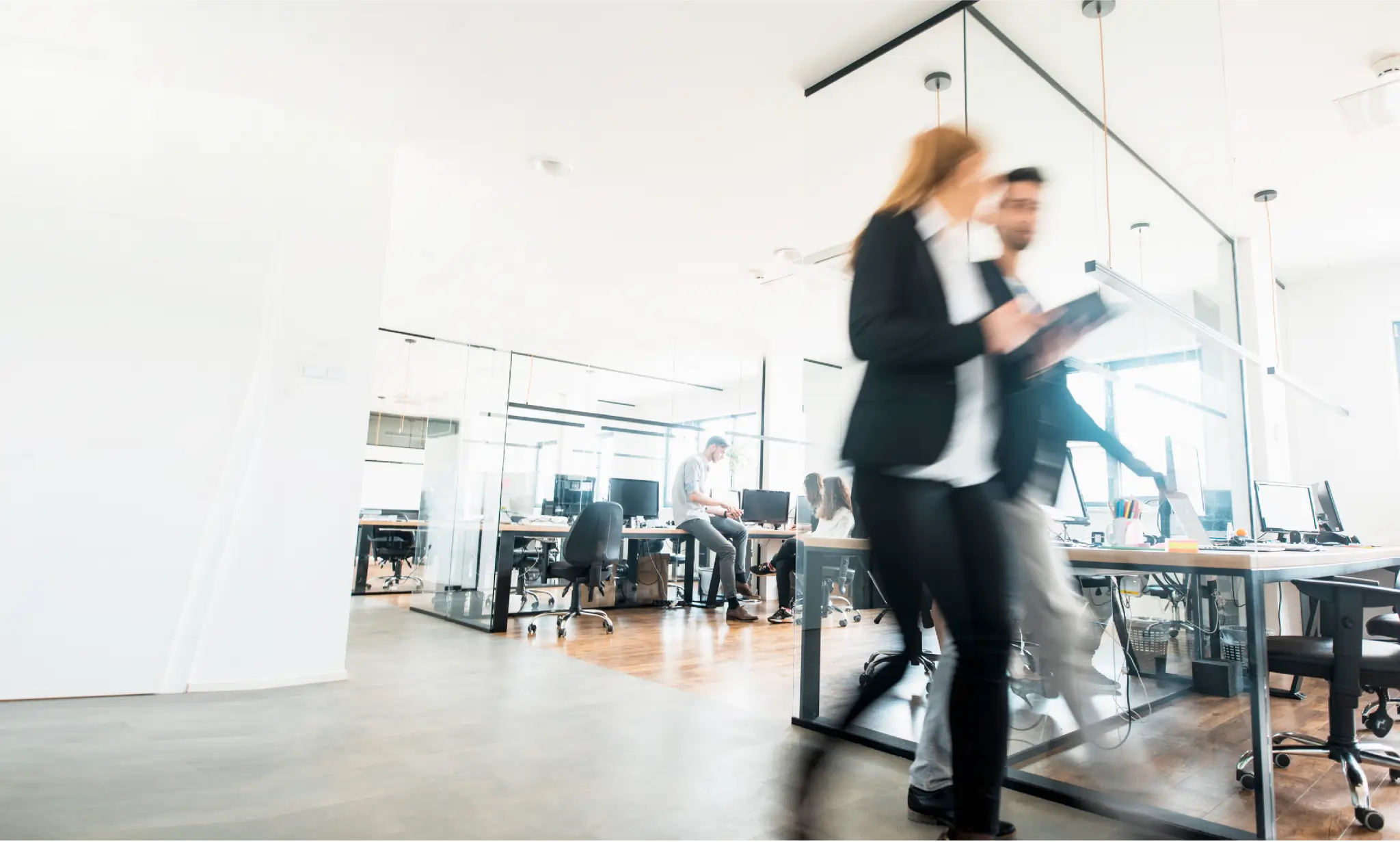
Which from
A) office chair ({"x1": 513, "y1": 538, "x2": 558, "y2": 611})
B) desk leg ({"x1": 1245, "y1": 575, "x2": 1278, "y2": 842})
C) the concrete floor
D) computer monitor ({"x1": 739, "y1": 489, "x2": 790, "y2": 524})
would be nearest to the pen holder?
desk leg ({"x1": 1245, "y1": 575, "x2": 1278, "y2": 842})

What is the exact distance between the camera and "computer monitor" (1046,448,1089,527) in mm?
2006

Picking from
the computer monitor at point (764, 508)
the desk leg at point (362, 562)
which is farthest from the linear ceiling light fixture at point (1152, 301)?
the desk leg at point (362, 562)

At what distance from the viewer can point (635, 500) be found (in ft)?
22.3

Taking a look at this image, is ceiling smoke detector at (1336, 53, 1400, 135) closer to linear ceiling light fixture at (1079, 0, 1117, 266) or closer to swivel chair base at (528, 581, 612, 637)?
linear ceiling light fixture at (1079, 0, 1117, 266)

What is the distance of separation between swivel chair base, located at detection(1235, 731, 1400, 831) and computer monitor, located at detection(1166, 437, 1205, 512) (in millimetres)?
764

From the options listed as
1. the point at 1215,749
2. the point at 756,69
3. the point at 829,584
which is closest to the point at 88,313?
the point at 756,69

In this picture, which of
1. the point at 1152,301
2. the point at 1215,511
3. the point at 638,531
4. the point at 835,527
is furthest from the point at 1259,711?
the point at 638,531

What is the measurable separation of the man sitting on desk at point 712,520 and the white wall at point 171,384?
9.93 ft

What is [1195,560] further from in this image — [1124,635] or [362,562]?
[362,562]

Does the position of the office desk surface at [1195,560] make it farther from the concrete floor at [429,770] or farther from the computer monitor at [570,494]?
the computer monitor at [570,494]

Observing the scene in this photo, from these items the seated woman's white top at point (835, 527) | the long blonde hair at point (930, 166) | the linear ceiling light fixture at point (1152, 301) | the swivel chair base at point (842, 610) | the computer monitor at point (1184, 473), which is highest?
the linear ceiling light fixture at point (1152, 301)

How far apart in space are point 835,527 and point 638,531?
3800 millimetres

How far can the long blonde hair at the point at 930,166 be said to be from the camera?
1237 mm

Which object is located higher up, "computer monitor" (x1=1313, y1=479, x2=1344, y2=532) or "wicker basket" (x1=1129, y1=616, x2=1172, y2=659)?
"computer monitor" (x1=1313, y1=479, x2=1344, y2=532)
